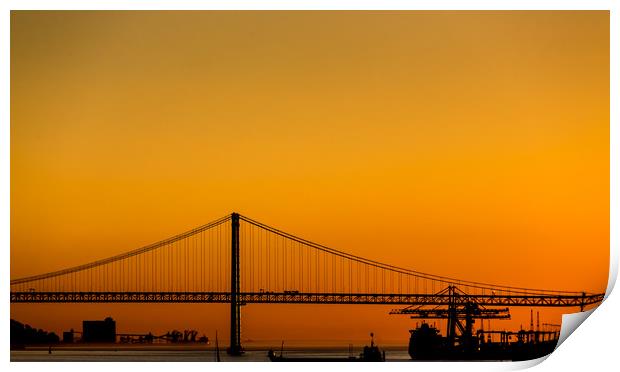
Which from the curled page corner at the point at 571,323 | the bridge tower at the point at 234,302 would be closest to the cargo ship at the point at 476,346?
the bridge tower at the point at 234,302

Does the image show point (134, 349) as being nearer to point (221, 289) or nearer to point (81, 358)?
point (81, 358)

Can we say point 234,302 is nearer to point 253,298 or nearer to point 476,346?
point 253,298

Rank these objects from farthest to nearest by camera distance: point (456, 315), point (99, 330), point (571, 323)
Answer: point (456, 315) < point (99, 330) < point (571, 323)

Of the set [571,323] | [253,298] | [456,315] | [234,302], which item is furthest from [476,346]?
[571,323]

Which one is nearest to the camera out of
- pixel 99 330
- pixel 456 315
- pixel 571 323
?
→ pixel 571 323

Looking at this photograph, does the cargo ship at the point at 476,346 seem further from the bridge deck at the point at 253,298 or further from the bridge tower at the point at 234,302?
the bridge tower at the point at 234,302
